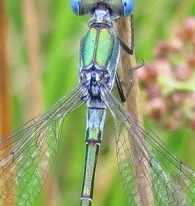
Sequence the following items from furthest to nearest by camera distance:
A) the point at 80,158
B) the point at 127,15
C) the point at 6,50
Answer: the point at 80,158, the point at 6,50, the point at 127,15

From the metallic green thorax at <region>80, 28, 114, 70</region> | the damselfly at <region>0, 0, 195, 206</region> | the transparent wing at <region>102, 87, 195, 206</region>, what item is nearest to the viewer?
the transparent wing at <region>102, 87, 195, 206</region>

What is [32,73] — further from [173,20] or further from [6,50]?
[173,20]

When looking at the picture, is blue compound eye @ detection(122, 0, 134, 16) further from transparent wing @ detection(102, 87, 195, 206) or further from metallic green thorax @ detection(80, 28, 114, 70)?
transparent wing @ detection(102, 87, 195, 206)

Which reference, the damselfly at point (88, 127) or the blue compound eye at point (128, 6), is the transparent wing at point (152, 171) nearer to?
the damselfly at point (88, 127)

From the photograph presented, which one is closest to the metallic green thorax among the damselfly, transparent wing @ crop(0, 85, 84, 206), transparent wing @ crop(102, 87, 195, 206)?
the damselfly

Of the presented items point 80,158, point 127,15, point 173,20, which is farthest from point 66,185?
point 127,15

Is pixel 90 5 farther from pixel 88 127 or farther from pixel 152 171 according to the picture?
pixel 152 171
